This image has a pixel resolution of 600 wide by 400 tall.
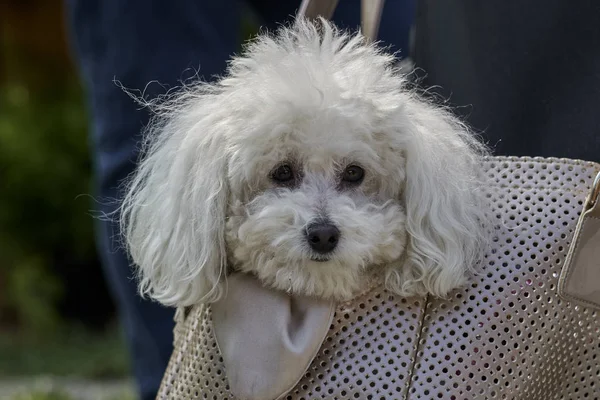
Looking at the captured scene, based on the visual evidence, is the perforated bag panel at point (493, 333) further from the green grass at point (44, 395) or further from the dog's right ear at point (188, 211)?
the green grass at point (44, 395)

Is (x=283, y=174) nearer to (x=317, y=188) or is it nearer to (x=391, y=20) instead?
(x=317, y=188)

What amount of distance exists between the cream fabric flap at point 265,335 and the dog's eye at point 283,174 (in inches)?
7.2

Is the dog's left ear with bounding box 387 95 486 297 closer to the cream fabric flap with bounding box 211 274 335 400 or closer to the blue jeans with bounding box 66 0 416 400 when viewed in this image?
the cream fabric flap with bounding box 211 274 335 400

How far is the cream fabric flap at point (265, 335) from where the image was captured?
1.46m

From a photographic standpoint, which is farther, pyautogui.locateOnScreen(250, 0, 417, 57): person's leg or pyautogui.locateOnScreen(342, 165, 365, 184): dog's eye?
pyautogui.locateOnScreen(250, 0, 417, 57): person's leg

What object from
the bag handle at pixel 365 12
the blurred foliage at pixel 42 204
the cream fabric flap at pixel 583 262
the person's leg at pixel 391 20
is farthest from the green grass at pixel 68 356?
the cream fabric flap at pixel 583 262

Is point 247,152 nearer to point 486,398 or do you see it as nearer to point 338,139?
point 338,139

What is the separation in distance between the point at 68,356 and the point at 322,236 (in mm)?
3105

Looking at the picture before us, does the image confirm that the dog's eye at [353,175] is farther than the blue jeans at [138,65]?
No

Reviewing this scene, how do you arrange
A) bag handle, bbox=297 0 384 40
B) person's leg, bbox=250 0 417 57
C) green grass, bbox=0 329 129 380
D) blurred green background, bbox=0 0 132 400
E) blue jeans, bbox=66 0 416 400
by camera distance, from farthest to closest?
blurred green background, bbox=0 0 132 400 < green grass, bbox=0 329 129 380 < blue jeans, bbox=66 0 416 400 < person's leg, bbox=250 0 417 57 < bag handle, bbox=297 0 384 40

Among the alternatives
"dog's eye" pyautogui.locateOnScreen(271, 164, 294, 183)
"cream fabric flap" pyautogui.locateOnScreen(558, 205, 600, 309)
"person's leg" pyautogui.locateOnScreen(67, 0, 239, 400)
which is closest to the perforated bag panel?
Result: "cream fabric flap" pyautogui.locateOnScreen(558, 205, 600, 309)

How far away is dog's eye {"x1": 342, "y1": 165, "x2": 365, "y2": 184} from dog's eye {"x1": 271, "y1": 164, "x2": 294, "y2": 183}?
0.09 metres

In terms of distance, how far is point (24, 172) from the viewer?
4367 millimetres

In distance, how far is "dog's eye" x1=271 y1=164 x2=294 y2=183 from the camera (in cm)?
152
